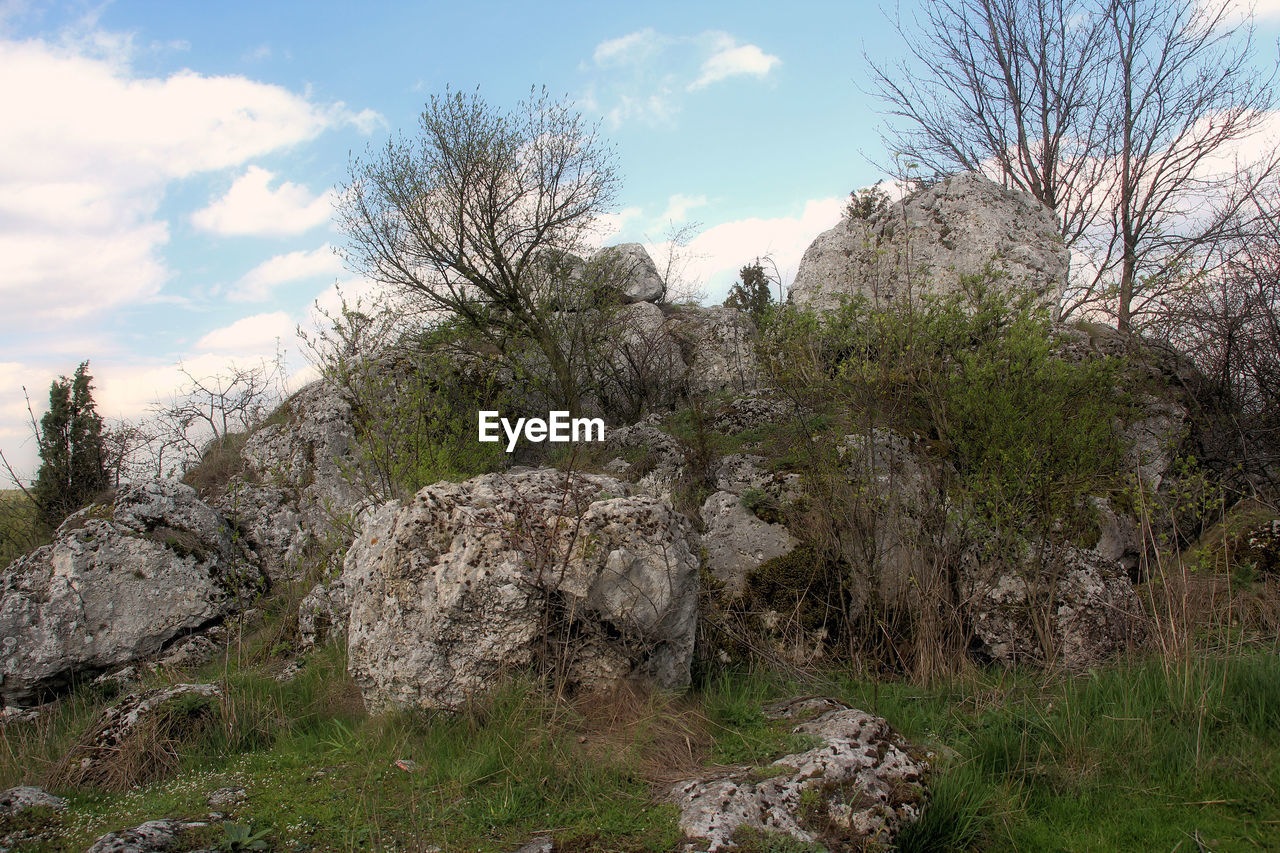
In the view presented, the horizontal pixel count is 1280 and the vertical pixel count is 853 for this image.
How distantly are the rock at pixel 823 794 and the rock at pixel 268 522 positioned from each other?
6774 mm

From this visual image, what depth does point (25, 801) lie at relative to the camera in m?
3.58

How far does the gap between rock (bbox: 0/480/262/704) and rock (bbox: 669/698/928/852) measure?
6.51 metres

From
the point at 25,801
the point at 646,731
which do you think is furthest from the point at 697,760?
the point at 25,801

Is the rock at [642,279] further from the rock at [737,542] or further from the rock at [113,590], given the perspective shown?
the rock at [737,542]

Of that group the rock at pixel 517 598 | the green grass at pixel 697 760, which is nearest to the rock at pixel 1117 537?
the green grass at pixel 697 760

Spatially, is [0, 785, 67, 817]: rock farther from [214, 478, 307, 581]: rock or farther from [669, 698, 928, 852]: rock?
[214, 478, 307, 581]: rock

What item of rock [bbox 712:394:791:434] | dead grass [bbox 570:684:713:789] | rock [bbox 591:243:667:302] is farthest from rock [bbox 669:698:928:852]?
rock [bbox 591:243:667:302]

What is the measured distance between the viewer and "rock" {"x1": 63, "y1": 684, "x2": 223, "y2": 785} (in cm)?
406

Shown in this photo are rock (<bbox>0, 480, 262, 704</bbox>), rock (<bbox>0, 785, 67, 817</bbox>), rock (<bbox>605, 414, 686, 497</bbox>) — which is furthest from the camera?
rock (<bbox>605, 414, 686, 497</bbox>)

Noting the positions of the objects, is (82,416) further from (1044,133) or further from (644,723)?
(1044,133)

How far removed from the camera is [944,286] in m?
10.6

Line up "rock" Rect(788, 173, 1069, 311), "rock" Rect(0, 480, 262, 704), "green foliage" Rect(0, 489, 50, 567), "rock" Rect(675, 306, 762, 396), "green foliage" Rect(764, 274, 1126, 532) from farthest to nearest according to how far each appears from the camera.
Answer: "rock" Rect(675, 306, 762, 396) → "green foliage" Rect(0, 489, 50, 567) → "rock" Rect(788, 173, 1069, 311) → "rock" Rect(0, 480, 262, 704) → "green foliage" Rect(764, 274, 1126, 532)

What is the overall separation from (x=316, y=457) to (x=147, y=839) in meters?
7.16

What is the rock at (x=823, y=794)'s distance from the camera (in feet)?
10.1
